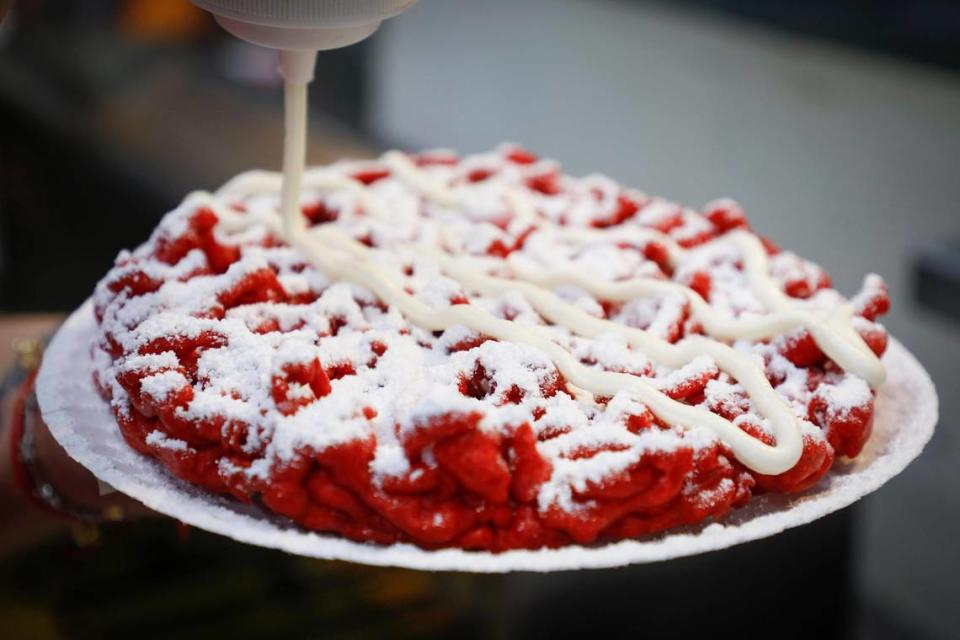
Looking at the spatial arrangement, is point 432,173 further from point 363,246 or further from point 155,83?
point 155,83

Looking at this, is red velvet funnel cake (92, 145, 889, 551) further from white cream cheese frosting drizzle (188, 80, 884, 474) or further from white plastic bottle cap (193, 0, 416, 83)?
white plastic bottle cap (193, 0, 416, 83)

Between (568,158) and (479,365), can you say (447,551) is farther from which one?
(568,158)

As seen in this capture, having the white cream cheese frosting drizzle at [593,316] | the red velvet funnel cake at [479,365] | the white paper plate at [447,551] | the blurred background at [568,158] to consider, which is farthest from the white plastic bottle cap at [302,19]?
the blurred background at [568,158]

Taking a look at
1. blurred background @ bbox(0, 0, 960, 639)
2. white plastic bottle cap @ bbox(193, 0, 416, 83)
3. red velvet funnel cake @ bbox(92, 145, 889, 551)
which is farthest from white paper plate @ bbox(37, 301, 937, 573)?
blurred background @ bbox(0, 0, 960, 639)

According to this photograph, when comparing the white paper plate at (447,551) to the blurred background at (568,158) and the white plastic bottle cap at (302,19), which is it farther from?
the blurred background at (568,158)

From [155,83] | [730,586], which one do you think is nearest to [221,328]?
[730,586]

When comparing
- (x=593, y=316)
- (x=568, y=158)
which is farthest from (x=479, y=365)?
(x=568, y=158)
